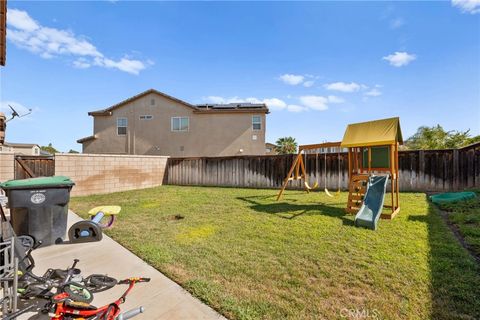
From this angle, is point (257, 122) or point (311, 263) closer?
point (311, 263)

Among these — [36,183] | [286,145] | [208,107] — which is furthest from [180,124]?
[286,145]

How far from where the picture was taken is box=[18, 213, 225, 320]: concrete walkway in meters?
2.09

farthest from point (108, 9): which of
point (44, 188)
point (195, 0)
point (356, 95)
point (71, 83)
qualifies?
point (356, 95)

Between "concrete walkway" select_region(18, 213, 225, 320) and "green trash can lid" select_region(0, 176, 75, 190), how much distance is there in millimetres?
1083

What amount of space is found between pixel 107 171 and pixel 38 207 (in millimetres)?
6856

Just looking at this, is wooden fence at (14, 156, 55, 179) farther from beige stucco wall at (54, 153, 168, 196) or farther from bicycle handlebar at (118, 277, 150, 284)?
bicycle handlebar at (118, 277, 150, 284)

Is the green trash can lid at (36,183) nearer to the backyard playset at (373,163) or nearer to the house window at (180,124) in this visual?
the backyard playset at (373,163)

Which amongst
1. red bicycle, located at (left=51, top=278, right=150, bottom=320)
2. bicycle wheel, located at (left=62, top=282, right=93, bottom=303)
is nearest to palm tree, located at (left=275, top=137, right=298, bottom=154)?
bicycle wheel, located at (left=62, top=282, right=93, bottom=303)

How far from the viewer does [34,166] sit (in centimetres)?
874

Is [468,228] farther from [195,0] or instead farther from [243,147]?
[243,147]

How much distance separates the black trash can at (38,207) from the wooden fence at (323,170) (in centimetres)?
863

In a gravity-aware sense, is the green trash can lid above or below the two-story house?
below

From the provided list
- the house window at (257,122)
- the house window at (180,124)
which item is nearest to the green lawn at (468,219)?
the house window at (257,122)

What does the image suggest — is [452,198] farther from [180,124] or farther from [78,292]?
[180,124]
